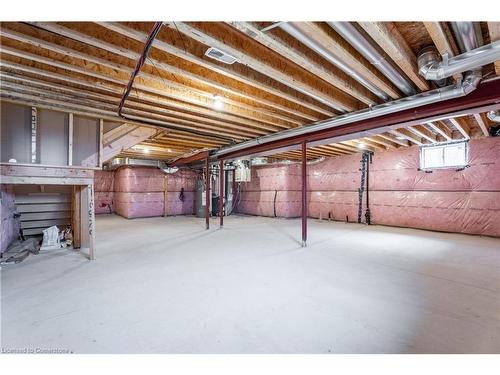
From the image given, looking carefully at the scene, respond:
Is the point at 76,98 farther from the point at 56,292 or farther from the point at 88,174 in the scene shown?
the point at 56,292

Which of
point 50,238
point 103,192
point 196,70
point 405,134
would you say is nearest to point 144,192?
point 103,192

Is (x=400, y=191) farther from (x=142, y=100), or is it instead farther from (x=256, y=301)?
(x=142, y=100)

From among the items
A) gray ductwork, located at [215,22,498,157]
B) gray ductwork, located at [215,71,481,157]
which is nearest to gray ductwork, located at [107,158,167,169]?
gray ductwork, located at [215,71,481,157]

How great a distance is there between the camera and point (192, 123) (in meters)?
4.13

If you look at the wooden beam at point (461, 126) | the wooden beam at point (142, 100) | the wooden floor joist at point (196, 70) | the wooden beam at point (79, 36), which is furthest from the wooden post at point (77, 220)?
the wooden beam at point (461, 126)

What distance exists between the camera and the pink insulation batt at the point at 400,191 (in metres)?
5.11

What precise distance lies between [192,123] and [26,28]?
7.90ft

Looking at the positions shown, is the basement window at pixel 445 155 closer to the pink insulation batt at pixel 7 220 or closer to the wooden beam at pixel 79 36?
the wooden beam at pixel 79 36

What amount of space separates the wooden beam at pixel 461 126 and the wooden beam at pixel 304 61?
6.99 ft

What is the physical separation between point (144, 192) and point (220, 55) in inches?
321

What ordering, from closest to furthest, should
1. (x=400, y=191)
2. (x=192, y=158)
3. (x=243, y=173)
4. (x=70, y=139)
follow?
(x=70, y=139), (x=400, y=191), (x=192, y=158), (x=243, y=173)

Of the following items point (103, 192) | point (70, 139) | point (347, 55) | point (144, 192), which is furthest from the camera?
point (103, 192)

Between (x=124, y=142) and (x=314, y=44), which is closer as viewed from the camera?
(x=314, y=44)

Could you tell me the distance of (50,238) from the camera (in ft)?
13.4
